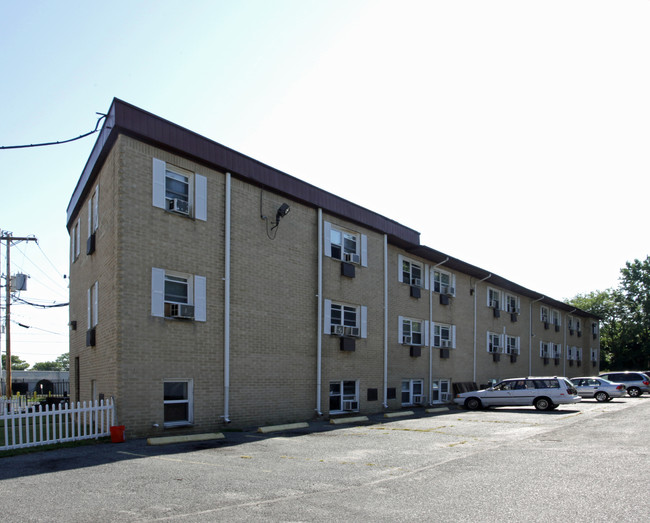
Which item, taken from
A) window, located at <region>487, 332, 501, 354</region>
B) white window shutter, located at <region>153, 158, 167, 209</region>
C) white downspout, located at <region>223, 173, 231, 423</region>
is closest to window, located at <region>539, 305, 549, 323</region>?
window, located at <region>487, 332, 501, 354</region>

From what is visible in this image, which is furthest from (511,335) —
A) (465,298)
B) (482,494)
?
(482,494)

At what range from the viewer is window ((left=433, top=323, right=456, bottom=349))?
28.7 metres

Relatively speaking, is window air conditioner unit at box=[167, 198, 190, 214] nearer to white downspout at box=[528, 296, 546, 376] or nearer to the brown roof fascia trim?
the brown roof fascia trim

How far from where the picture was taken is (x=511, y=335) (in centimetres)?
3759

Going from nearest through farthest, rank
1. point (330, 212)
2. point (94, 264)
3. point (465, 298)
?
point (94, 264) < point (330, 212) < point (465, 298)

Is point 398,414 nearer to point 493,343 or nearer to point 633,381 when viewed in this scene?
point 493,343

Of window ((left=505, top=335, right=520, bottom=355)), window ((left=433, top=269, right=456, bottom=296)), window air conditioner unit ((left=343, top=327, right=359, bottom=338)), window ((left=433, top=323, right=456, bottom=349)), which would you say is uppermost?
window ((left=433, top=269, right=456, bottom=296))

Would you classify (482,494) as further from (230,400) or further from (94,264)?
(94,264)

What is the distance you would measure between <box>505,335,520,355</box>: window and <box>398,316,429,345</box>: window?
11691 millimetres

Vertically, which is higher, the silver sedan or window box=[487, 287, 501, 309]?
window box=[487, 287, 501, 309]

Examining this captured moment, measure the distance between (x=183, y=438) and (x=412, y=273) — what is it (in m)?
16.1

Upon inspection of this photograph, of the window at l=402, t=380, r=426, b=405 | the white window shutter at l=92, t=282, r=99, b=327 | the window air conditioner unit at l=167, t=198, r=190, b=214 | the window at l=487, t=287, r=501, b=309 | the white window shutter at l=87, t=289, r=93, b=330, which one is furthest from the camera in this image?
the window at l=487, t=287, r=501, b=309

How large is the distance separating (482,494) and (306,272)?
12.4 meters

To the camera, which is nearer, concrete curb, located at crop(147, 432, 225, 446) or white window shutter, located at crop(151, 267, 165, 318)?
concrete curb, located at crop(147, 432, 225, 446)
